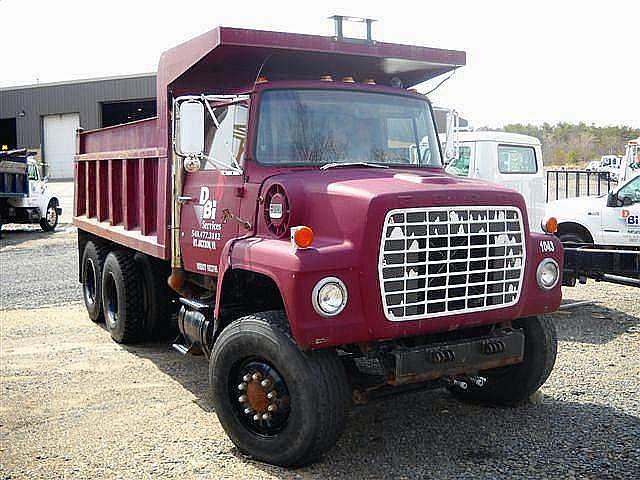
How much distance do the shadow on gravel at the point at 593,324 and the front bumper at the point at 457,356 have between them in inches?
134

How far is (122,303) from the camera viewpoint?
8.00m

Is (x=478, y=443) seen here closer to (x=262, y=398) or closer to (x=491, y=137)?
(x=262, y=398)

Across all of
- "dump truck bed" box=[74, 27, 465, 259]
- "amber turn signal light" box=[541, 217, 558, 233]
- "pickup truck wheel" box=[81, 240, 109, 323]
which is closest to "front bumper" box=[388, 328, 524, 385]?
"amber turn signal light" box=[541, 217, 558, 233]

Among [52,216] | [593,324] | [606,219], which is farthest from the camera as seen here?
[52,216]

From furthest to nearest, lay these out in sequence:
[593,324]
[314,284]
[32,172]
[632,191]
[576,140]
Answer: [576,140] → [32,172] → [632,191] → [593,324] → [314,284]

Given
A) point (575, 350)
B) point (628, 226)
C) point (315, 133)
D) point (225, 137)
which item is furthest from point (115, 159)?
point (628, 226)

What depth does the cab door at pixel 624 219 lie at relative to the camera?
1052cm

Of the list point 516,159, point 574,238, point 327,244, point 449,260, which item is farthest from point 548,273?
point 516,159

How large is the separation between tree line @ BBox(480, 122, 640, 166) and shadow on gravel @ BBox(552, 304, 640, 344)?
142 ft

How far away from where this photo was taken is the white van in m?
11.3

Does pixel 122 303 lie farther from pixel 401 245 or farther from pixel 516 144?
pixel 516 144

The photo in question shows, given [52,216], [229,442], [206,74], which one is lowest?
[229,442]

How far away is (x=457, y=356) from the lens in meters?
4.87

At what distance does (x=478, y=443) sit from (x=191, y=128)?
288cm
